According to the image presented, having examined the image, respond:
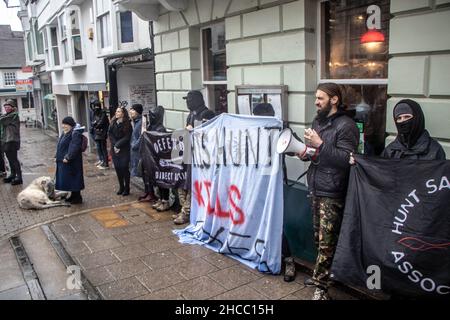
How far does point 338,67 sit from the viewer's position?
5109mm

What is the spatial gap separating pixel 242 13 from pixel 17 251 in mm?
4588

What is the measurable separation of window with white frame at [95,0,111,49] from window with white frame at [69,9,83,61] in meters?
2.79

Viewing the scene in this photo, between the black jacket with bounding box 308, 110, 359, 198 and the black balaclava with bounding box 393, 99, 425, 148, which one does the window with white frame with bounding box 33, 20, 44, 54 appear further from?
the black balaclava with bounding box 393, 99, 425, 148

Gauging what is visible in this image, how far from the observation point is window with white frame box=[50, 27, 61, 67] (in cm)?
1823

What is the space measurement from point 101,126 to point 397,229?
9384 millimetres

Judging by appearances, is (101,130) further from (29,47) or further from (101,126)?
(29,47)

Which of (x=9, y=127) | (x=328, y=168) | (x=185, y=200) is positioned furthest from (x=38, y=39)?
(x=328, y=168)

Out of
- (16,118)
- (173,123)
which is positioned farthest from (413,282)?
(16,118)

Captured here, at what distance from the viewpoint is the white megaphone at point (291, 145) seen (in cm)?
384

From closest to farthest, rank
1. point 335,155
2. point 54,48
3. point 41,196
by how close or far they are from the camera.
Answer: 1. point 335,155
2. point 41,196
3. point 54,48

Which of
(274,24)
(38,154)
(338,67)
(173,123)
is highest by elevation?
(274,24)

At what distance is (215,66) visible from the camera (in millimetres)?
7449

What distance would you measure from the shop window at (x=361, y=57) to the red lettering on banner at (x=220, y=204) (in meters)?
1.54
